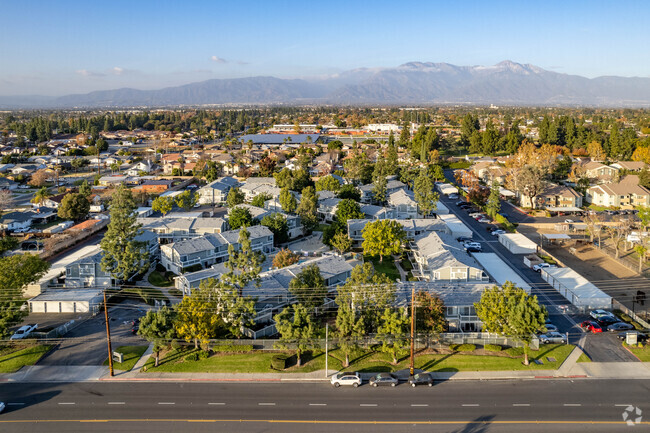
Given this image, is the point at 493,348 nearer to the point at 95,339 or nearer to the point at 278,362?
the point at 278,362

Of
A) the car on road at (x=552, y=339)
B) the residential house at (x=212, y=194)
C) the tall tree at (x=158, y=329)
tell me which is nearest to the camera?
the tall tree at (x=158, y=329)

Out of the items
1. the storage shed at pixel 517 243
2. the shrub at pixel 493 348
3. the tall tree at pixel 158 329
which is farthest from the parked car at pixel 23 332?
the storage shed at pixel 517 243

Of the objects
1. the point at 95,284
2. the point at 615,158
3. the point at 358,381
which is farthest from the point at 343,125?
the point at 358,381

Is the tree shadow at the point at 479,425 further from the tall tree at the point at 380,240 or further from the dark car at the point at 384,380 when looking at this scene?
the tall tree at the point at 380,240

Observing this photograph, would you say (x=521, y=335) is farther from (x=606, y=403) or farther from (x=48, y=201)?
(x=48, y=201)

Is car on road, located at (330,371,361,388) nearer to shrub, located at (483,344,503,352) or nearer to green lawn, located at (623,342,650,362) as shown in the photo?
shrub, located at (483,344,503,352)

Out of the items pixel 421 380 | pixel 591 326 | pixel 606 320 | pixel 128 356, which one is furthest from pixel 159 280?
pixel 606 320

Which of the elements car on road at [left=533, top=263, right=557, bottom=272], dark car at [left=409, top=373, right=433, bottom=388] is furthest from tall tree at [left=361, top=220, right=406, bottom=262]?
dark car at [left=409, top=373, right=433, bottom=388]
